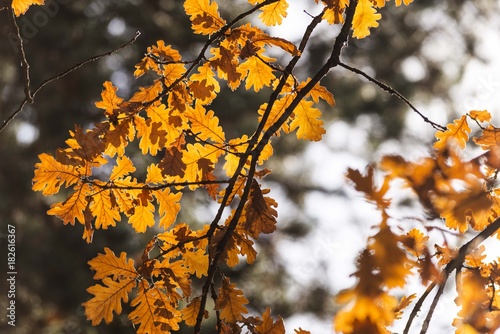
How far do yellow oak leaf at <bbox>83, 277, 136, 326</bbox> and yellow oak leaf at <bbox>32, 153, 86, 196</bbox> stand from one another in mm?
192

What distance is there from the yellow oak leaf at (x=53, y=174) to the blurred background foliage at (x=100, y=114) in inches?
127

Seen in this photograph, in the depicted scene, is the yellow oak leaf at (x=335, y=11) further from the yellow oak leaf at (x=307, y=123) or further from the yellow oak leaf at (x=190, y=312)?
the yellow oak leaf at (x=190, y=312)

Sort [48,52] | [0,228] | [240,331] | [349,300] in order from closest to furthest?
[349,300]
[240,331]
[0,228]
[48,52]

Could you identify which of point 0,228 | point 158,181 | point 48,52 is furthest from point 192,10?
point 48,52

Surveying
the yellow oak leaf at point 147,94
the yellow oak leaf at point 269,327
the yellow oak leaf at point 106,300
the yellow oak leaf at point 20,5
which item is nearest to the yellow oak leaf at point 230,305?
the yellow oak leaf at point 269,327

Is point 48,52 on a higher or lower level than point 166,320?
higher

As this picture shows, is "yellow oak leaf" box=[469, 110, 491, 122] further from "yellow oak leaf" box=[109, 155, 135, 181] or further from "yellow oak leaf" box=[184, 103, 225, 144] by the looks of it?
"yellow oak leaf" box=[109, 155, 135, 181]

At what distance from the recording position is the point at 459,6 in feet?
21.7

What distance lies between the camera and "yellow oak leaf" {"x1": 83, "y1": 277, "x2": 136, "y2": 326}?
1041 millimetres

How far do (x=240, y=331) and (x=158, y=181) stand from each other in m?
0.32

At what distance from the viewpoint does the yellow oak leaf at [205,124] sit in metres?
1.12

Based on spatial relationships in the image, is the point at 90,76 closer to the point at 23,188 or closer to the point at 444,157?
the point at 23,188

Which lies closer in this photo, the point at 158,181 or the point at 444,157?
the point at 444,157

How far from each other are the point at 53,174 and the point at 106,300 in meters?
0.25
